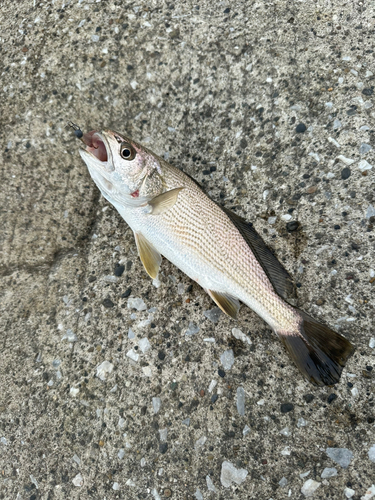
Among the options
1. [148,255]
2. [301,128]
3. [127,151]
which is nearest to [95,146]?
[127,151]

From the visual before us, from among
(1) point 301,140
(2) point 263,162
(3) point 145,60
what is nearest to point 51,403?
(2) point 263,162

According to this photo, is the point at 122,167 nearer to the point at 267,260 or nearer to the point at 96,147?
the point at 96,147

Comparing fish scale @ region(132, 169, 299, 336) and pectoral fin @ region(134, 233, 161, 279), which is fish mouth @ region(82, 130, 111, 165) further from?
pectoral fin @ region(134, 233, 161, 279)

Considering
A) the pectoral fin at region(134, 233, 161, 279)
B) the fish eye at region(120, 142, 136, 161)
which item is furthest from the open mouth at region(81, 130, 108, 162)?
the pectoral fin at region(134, 233, 161, 279)

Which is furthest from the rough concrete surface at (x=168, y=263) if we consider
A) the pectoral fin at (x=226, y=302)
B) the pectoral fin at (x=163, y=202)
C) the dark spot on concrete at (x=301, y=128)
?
the pectoral fin at (x=163, y=202)

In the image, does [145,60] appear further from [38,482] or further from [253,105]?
[38,482]
